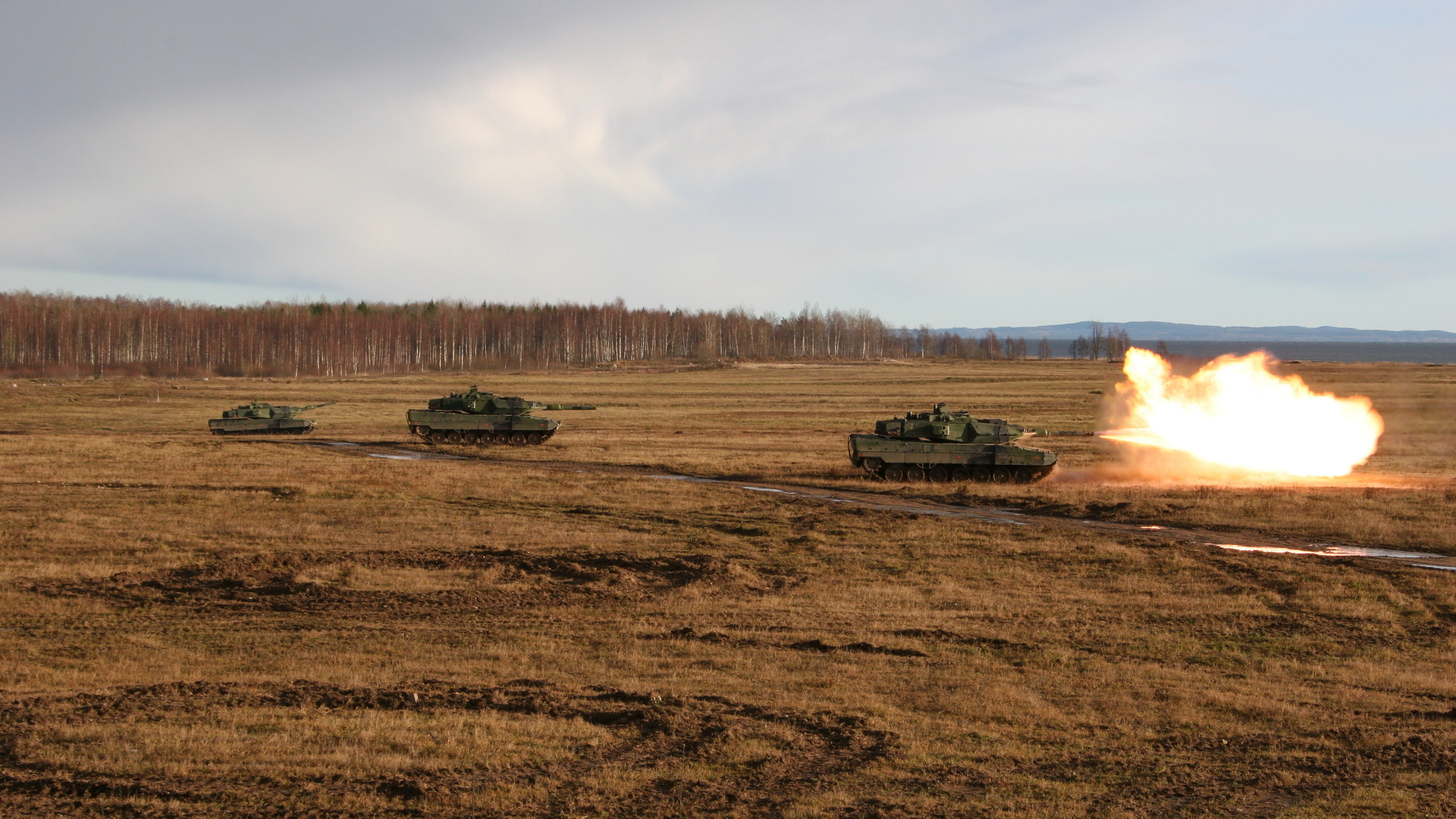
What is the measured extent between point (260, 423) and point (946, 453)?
108 ft

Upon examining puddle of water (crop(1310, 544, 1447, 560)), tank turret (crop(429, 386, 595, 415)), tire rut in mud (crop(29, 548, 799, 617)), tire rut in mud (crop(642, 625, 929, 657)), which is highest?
tank turret (crop(429, 386, 595, 415))

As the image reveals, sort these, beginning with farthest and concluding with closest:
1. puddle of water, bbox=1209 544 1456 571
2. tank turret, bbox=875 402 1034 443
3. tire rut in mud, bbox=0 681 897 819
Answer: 1. tank turret, bbox=875 402 1034 443
2. puddle of water, bbox=1209 544 1456 571
3. tire rut in mud, bbox=0 681 897 819

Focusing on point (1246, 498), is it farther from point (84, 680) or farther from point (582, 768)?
point (84, 680)

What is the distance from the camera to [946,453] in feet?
117

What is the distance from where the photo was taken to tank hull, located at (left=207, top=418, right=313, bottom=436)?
2069 inches

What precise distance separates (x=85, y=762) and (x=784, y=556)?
1410 cm

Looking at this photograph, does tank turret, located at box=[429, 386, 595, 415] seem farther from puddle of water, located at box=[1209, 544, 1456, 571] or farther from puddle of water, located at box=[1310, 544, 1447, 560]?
puddle of water, located at box=[1310, 544, 1447, 560]

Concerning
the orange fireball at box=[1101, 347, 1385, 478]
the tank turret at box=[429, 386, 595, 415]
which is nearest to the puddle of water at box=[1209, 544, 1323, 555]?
the orange fireball at box=[1101, 347, 1385, 478]

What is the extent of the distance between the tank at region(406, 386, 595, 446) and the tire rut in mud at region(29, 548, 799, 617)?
2508 centimetres

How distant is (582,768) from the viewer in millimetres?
10672

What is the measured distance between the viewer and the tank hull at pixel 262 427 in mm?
52562

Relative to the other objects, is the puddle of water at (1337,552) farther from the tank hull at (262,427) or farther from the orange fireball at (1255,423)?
the tank hull at (262,427)

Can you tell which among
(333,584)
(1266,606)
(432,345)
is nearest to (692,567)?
(333,584)

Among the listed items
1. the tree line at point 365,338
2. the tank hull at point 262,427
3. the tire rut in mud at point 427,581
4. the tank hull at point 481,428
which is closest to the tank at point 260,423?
the tank hull at point 262,427
